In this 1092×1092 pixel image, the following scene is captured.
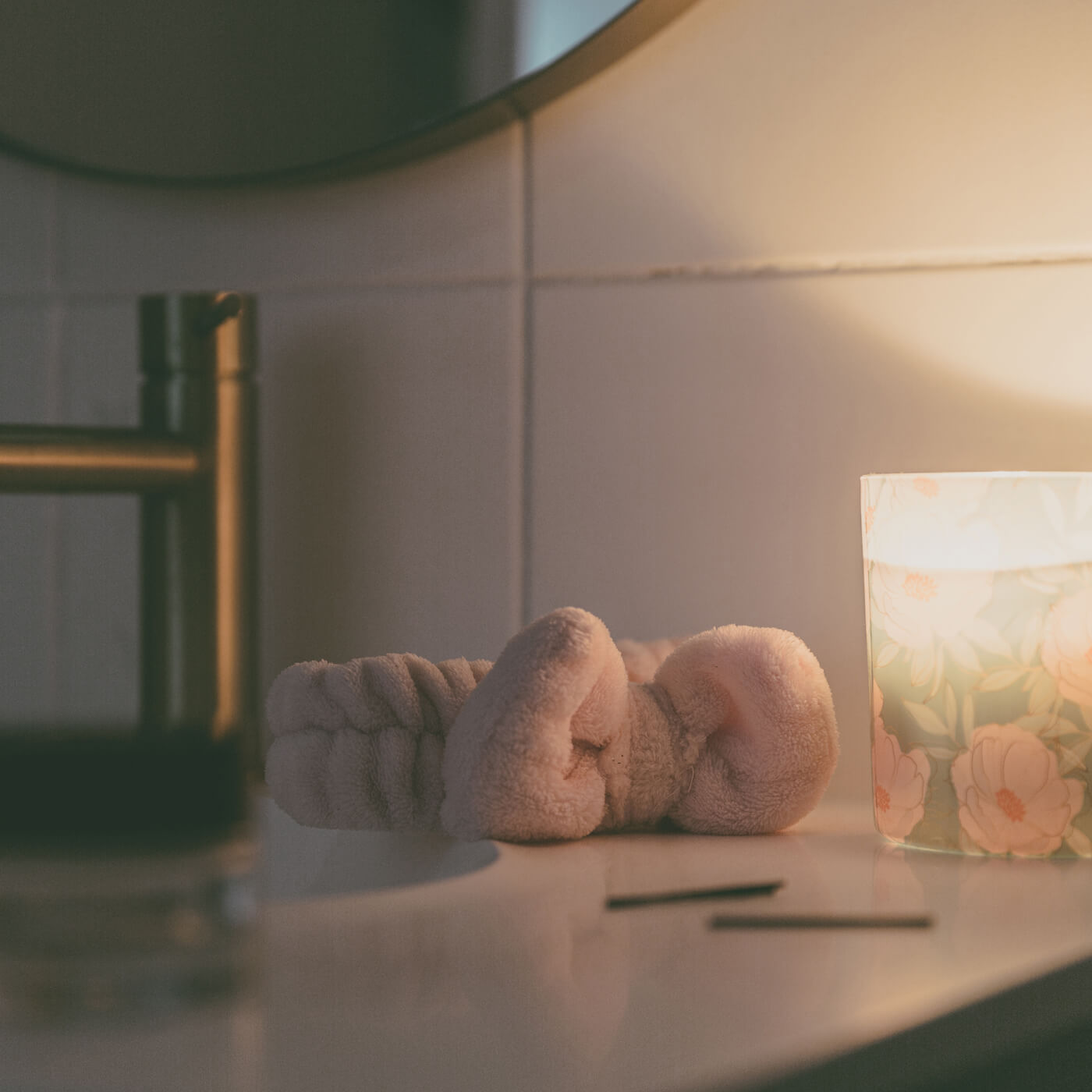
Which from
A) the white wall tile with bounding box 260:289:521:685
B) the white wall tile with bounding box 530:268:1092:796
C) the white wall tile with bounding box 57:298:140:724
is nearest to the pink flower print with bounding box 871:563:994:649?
the white wall tile with bounding box 530:268:1092:796

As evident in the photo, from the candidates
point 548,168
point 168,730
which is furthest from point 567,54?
point 168,730

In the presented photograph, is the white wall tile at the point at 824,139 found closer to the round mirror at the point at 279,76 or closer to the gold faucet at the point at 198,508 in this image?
the round mirror at the point at 279,76

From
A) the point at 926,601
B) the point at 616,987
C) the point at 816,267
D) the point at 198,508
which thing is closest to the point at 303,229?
the point at 198,508

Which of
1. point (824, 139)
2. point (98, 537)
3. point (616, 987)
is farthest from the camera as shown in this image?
point (98, 537)

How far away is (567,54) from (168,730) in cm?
46

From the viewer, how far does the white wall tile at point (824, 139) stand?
584 millimetres

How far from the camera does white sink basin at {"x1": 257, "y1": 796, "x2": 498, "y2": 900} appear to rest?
1.55 ft

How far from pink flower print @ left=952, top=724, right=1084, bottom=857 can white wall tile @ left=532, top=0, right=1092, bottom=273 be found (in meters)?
0.27

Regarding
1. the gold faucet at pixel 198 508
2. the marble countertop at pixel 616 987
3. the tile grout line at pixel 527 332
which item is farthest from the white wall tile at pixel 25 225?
→ the marble countertop at pixel 616 987

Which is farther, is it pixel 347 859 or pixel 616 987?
pixel 347 859

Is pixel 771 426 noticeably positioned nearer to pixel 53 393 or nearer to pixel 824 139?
pixel 824 139

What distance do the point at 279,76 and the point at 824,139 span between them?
31cm

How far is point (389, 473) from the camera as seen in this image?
69cm

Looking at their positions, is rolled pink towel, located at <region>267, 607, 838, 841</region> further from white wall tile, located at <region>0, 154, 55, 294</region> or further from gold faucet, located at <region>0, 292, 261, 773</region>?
white wall tile, located at <region>0, 154, 55, 294</region>
